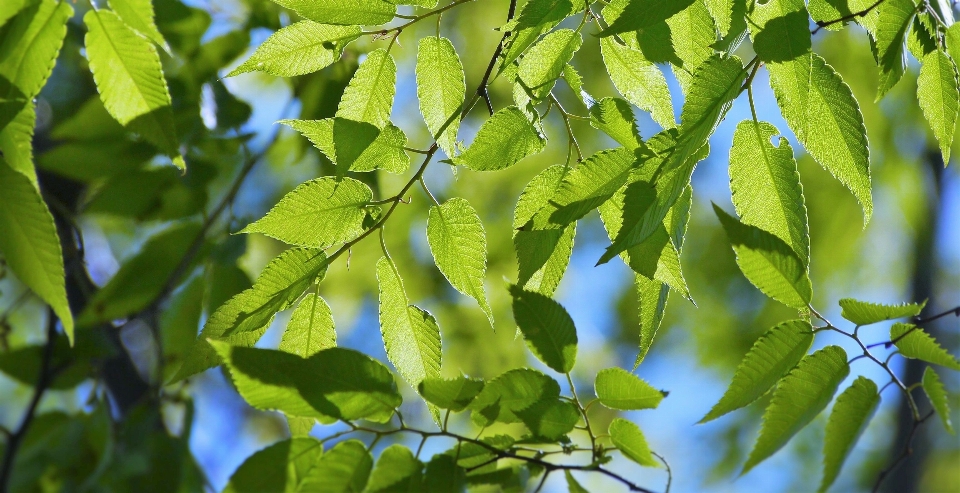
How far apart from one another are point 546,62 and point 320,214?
23 cm

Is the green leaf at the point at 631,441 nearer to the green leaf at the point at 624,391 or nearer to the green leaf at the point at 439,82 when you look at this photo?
the green leaf at the point at 624,391

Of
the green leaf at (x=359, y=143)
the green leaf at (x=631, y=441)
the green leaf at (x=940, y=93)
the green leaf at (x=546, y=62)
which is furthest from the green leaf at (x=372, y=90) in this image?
the green leaf at (x=940, y=93)

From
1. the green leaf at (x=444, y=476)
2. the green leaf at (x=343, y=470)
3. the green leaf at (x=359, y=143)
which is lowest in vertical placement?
the green leaf at (x=343, y=470)

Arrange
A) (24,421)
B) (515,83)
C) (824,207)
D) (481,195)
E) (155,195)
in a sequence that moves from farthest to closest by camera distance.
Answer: (824,207), (481,195), (24,421), (155,195), (515,83)

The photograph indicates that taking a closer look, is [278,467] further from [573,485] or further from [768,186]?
[768,186]

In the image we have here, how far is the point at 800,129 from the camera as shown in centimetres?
56

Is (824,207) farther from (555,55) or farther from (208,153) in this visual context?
(555,55)

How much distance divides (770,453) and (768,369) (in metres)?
0.07

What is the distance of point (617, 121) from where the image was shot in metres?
0.61

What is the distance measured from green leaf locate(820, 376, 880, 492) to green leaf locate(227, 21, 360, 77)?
1.67 feet

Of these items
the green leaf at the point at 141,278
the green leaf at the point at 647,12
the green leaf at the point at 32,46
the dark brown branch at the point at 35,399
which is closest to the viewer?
the green leaf at the point at 647,12

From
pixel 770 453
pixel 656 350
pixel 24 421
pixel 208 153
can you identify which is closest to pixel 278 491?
pixel 770 453

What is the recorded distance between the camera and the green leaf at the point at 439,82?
633 millimetres

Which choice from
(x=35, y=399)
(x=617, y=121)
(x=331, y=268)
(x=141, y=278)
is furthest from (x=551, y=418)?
(x=331, y=268)
